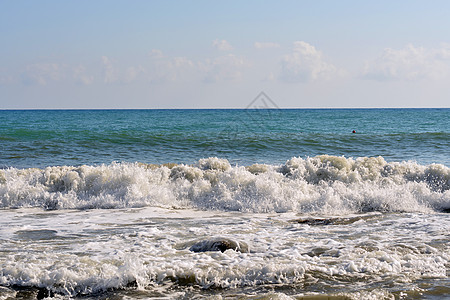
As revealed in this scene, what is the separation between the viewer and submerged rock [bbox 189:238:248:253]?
6.70 meters

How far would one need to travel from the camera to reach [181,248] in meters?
6.95

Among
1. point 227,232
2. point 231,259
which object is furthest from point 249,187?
point 231,259

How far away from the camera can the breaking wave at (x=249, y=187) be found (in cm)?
1053

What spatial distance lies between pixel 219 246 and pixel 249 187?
190 inches

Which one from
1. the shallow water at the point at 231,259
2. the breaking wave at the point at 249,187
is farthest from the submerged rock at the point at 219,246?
the breaking wave at the point at 249,187

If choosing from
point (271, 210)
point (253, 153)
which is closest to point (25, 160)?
point (253, 153)

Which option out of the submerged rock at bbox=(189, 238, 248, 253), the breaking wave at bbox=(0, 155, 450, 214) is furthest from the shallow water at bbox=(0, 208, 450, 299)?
the breaking wave at bbox=(0, 155, 450, 214)

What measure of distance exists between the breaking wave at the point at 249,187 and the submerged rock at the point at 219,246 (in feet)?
11.4

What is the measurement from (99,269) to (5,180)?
323 inches

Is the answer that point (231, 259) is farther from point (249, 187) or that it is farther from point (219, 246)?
point (249, 187)

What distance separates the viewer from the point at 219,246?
671 centimetres

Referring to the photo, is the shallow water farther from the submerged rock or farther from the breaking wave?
the breaking wave

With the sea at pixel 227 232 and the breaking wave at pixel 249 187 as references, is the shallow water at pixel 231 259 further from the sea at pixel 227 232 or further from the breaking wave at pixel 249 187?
the breaking wave at pixel 249 187

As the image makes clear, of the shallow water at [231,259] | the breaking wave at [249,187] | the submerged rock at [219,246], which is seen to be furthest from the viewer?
the breaking wave at [249,187]
